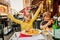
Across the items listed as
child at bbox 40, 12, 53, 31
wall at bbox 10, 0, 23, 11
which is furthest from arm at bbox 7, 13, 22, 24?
child at bbox 40, 12, 53, 31

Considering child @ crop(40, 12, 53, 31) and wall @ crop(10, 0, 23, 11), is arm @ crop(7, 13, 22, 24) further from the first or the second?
child @ crop(40, 12, 53, 31)

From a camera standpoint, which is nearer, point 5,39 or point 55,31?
point 55,31

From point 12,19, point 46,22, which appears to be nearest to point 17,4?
point 12,19

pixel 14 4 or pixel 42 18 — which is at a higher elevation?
pixel 14 4

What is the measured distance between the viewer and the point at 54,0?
122cm

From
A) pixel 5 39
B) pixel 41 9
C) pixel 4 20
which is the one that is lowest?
pixel 5 39

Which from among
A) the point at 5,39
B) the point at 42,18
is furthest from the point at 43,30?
the point at 5,39

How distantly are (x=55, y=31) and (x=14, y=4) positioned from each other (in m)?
0.51

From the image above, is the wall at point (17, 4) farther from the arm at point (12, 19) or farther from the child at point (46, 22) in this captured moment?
the child at point (46, 22)

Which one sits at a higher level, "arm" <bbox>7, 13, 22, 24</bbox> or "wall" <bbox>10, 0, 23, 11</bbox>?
"wall" <bbox>10, 0, 23, 11</bbox>

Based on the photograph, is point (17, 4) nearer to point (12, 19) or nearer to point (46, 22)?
point (12, 19)

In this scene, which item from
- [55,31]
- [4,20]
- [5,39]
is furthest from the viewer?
[4,20]

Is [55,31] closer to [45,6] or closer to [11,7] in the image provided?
[45,6]

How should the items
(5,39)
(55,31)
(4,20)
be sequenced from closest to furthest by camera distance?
(55,31) → (5,39) → (4,20)
